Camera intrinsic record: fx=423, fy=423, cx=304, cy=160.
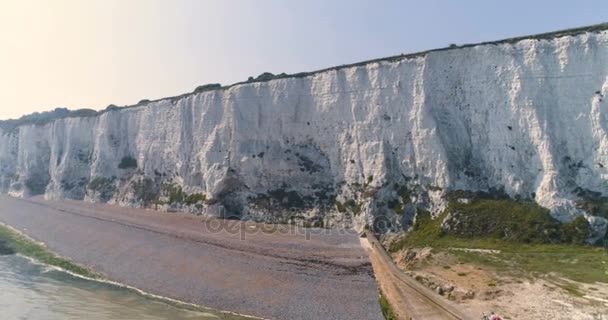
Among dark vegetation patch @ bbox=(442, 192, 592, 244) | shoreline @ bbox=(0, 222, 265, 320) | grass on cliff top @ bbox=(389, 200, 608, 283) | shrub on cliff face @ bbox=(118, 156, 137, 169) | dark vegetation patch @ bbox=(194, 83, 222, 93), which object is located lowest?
shoreline @ bbox=(0, 222, 265, 320)

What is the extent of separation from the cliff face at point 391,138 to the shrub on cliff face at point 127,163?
2052 mm

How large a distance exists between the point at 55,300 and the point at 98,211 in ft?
98.9

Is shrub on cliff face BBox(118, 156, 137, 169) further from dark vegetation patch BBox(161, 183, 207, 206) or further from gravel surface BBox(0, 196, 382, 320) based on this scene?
gravel surface BBox(0, 196, 382, 320)

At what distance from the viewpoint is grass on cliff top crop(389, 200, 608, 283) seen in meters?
23.3

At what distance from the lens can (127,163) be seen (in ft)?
209

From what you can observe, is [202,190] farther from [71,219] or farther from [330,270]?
[330,270]

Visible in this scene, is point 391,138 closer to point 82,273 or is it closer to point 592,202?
point 592,202

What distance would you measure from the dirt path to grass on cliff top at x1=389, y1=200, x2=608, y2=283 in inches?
179

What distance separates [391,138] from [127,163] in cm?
4196

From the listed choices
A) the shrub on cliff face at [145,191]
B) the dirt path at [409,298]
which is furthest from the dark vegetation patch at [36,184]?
the dirt path at [409,298]

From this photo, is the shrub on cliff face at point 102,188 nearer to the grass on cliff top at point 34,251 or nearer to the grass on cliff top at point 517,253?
the grass on cliff top at point 34,251

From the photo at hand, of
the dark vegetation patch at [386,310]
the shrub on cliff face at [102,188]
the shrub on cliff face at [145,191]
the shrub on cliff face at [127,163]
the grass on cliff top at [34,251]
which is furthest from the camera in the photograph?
the shrub on cliff face at [127,163]

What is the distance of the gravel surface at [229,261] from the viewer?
24.0 meters

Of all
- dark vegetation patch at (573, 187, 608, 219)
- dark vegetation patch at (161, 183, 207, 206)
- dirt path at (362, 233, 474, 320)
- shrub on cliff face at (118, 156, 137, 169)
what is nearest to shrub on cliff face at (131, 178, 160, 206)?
dark vegetation patch at (161, 183, 207, 206)
